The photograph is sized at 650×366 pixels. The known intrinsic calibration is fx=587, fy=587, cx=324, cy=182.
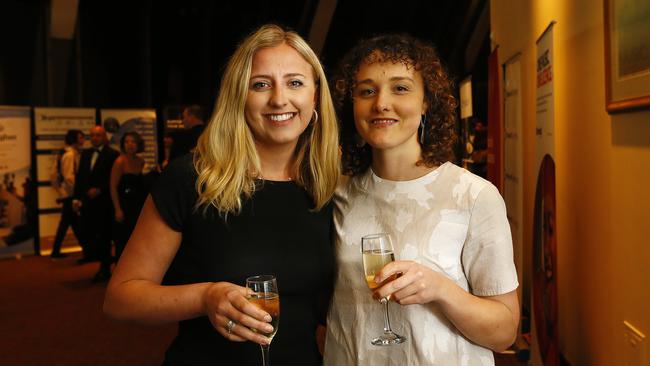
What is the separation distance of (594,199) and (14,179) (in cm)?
751

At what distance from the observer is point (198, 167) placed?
5.71 feet

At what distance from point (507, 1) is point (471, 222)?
4186 mm

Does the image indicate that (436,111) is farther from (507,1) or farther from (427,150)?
(507,1)

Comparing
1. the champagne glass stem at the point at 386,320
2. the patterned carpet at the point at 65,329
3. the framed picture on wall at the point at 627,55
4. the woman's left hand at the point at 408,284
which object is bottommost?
the patterned carpet at the point at 65,329

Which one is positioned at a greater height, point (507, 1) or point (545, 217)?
point (507, 1)

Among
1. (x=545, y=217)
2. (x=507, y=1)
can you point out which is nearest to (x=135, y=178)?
(x=507, y=1)

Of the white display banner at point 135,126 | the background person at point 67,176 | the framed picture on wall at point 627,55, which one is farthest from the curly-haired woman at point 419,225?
the white display banner at point 135,126

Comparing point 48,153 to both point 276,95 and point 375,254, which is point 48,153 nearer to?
point 276,95

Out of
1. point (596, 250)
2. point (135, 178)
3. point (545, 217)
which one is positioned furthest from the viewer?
point (135, 178)

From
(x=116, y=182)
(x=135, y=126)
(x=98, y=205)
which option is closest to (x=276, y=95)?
(x=116, y=182)

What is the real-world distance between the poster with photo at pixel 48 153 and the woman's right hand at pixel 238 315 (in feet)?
25.2

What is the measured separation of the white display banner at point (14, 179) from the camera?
25.7 feet

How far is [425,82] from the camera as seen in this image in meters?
1.73

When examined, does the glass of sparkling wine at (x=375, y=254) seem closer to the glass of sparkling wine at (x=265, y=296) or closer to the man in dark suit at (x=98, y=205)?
the glass of sparkling wine at (x=265, y=296)
